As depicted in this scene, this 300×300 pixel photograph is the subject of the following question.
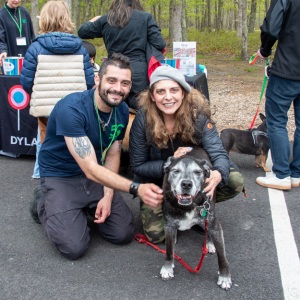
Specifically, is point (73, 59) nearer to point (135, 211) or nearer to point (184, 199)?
point (135, 211)

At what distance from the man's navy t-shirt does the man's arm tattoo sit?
0.05 m

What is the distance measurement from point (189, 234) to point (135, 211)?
747mm

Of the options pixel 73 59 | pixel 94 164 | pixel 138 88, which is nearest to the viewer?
pixel 94 164

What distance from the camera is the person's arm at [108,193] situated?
11.5 ft

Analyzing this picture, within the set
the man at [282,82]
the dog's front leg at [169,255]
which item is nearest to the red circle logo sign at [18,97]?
the man at [282,82]

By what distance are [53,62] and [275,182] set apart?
2846 millimetres

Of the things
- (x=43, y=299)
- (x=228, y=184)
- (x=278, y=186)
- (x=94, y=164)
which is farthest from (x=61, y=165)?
(x=278, y=186)

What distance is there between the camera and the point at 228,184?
3.54m

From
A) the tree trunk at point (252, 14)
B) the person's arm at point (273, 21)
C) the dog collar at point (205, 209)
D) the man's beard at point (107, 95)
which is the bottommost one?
the dog collar at point (205, 209)

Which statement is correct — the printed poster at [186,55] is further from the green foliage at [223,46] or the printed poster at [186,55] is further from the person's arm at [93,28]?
the green foliage at [223,46]

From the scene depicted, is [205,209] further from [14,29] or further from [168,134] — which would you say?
[14,29]

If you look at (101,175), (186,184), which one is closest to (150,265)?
(101,175)

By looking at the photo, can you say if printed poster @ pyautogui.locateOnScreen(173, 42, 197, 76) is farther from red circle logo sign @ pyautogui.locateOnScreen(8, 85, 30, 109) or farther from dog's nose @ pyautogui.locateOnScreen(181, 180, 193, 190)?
dog's nose @ pyautogui.locateOnScreen(181, 180, 193, 190)

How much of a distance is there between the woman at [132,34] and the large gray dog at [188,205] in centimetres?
226
